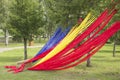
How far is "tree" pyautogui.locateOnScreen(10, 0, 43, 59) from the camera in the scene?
915 inches

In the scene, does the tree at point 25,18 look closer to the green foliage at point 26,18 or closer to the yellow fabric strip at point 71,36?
the green foliage at point 26,18

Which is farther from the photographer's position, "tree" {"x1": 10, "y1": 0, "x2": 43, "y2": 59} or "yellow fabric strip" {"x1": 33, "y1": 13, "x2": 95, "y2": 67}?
"tree" {"x1": 10, "y1": 0, "x2": 43, "y2": 59}

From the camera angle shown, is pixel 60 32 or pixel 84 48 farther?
pixel 60 32

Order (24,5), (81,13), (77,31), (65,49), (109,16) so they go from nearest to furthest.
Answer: (109,16) < (65,49) < (77,31) < (81,13) < (24,5)

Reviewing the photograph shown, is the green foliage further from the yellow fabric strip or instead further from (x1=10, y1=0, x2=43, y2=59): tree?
the yellow fabric strip

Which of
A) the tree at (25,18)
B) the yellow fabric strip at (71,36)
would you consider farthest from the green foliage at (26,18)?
the yellow fabric strip at (71,36)

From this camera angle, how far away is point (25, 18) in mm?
23375

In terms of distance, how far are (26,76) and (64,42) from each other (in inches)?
122

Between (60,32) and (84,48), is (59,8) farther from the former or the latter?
(84,48)

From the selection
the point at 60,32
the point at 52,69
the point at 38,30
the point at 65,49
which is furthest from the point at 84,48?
the point at 38,30

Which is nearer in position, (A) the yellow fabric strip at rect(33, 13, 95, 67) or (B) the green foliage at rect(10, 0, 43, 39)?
(A) the yellow fabric strip at rect(33, 13, 95, 67)

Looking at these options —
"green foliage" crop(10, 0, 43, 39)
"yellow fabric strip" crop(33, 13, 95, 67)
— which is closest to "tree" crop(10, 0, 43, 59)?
"green foliage" crop(10, 0, 43, 39)

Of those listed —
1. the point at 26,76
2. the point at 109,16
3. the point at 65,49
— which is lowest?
the point at 26,76

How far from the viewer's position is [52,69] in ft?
56.2
